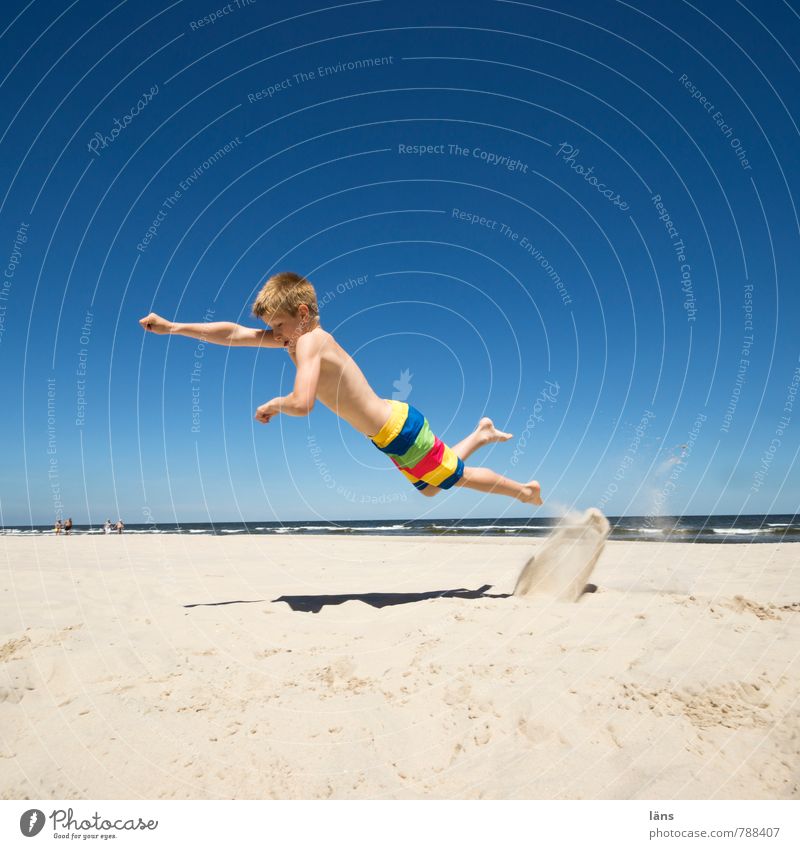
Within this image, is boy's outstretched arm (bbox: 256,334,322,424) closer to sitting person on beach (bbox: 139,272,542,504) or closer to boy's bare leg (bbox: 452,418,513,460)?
sitting person on beach (bbox: 139,272,542,504)

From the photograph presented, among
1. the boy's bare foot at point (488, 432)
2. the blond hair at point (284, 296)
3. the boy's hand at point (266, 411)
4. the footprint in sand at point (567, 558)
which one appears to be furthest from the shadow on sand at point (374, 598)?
the blond hair at point (284, 296)

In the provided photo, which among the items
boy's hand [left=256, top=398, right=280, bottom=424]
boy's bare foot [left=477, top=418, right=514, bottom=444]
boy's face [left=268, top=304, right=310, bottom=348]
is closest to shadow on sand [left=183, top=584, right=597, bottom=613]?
boy's bare foot [left=477, top=418, right=514, bottom=444]

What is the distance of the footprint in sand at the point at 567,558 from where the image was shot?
17.0ft

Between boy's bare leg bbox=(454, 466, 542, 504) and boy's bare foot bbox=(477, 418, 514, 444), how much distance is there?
654 mm

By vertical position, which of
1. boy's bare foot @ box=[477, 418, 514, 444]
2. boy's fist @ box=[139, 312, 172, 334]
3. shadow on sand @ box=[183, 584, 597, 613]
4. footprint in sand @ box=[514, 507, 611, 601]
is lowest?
shadow on sand @ box=[183, 584, 597, 613]

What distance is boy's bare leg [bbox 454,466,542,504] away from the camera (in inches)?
212

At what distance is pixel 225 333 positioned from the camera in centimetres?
472

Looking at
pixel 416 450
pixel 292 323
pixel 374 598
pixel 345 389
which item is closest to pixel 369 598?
pixel 374 598

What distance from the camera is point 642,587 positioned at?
5535 millimetres

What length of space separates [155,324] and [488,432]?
3.72 metres

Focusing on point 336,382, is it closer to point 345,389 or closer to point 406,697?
point 345,389
